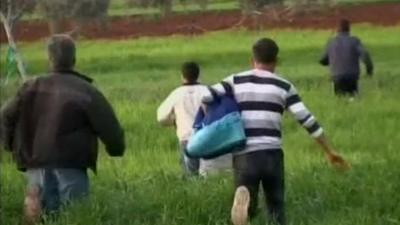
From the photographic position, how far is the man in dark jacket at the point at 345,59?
73.8 ft

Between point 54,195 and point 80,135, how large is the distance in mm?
525

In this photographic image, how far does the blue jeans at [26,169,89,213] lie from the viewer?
31.8 feet

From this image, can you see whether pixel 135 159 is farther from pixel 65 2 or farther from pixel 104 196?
pixel 65 2

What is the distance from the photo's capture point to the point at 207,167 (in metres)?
12.3

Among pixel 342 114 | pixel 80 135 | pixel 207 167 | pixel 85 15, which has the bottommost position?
pixel 85 15

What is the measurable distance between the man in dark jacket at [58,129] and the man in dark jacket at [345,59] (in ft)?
43.1

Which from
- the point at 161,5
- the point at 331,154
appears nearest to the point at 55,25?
the point at 161,5

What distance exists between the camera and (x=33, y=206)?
31.4 feet

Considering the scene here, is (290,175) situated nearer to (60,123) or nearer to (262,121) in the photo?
(262,121)

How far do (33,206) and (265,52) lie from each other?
2088mm

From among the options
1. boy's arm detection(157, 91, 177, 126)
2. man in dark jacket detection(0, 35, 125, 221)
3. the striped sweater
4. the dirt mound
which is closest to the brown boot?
man in dark jacket detection(0, 35, 125, 221)

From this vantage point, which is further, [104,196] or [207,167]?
[207,167]

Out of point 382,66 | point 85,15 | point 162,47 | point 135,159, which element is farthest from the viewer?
point 85,15

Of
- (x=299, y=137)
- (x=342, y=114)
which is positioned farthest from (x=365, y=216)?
(x=342, y=114)
